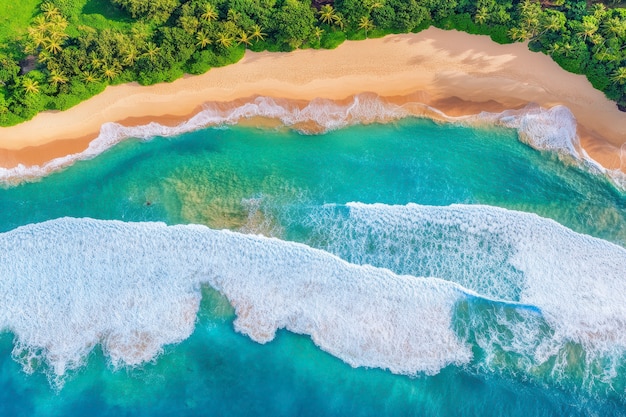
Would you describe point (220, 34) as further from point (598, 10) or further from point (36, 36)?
point (598, 10)

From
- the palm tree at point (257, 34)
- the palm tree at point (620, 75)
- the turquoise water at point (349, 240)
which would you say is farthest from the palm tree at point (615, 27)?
the palm tree at point (257, 34)

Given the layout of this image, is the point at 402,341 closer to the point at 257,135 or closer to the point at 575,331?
the point at 575,331

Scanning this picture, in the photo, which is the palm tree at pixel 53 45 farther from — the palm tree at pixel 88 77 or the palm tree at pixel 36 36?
the palm tree at pixel 88 77

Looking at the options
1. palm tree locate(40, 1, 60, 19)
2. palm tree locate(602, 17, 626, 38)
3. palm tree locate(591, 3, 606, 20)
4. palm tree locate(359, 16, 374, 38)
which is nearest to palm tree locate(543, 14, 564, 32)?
palm tree locate(591, 3, 606, 20)

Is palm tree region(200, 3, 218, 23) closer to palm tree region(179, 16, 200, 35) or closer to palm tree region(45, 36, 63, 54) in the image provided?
palm tree region(179, 16, 200, 35)

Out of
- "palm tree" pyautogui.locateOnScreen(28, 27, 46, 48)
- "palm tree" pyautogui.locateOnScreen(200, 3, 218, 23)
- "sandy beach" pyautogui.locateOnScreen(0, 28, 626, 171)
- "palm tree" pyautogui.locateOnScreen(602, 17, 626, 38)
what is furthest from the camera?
"sandy beach" pyautogui.locateOnScreen(0, 28, 626, 171)

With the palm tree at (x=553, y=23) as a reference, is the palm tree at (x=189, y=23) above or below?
below

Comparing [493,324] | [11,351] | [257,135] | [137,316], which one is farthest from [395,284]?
[11,351]

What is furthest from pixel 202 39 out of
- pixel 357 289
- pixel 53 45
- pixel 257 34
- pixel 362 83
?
pixel 357 289
